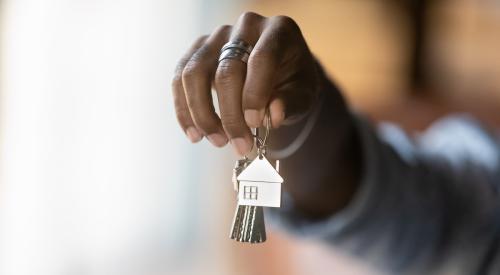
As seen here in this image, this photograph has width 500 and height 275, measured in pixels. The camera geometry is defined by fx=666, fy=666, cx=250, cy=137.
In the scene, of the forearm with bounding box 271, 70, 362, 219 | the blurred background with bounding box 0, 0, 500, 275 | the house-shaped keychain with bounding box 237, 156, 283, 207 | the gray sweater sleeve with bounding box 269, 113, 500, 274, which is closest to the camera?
the house-shaped keychain with bounding box 237, 156, 283, 207

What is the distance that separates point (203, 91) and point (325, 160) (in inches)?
9.9

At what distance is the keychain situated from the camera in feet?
0.74

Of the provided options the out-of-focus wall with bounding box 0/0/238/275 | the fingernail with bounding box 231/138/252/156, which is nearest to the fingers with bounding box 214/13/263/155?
the fingernail with bounding box 231/138/252/156

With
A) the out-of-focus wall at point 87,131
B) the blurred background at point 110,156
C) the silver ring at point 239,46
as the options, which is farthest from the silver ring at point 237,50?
the out-of-focus wall at point 87,131

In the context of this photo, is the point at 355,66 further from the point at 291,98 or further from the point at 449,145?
the point at 291,98

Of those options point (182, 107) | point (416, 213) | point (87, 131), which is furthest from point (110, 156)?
point (182, 107)

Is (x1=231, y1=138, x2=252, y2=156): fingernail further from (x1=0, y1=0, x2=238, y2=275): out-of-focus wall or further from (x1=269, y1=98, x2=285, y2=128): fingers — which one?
(x1=0, y1=0, x2=238, y2=275): out-of-focus wall

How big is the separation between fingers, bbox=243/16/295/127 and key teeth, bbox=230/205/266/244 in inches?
1.2

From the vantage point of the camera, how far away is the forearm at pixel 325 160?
1.22ft

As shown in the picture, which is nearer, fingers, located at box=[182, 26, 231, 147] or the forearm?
fingers, located at box=[182, 26, 231, 147]

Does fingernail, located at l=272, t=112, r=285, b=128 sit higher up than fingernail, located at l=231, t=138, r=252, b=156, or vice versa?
fingernail, located at l=272, t=112, r=285, b=128

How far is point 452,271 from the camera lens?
1.86 ft

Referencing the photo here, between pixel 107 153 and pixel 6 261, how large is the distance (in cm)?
42

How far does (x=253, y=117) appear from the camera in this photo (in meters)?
0.23
